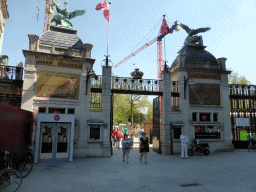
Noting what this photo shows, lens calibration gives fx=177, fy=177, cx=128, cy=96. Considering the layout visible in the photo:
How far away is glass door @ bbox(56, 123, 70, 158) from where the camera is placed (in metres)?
11.0

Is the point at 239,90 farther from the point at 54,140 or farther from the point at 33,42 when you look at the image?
the point at 33,42

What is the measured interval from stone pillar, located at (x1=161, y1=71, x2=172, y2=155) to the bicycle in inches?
416

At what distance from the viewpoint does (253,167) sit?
9.54 m

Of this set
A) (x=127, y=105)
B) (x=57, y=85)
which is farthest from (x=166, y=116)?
(x=127, y=105)

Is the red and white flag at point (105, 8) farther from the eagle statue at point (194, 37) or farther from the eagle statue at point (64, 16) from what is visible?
the eagle statue at point (194, 37)

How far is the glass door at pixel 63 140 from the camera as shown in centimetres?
1102

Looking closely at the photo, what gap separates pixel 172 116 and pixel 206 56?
698cm

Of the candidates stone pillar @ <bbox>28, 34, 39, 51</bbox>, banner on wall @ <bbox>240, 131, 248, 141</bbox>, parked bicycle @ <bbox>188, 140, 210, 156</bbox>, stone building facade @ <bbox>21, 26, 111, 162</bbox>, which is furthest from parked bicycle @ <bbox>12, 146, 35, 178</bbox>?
banner on wall @ <bbox>240, 131, 248, 141</bbox>

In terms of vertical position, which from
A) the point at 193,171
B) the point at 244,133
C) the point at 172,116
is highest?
the point at 172,116

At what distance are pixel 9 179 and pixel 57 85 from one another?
7865mm

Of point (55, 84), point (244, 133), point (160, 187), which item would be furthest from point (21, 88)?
point (244, 133)

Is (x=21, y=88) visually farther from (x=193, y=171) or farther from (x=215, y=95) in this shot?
(x=215, y=95)

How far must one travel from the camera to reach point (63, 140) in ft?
36.5

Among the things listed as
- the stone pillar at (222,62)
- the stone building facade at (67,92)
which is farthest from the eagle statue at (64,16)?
the stone pillar at (222,62)
